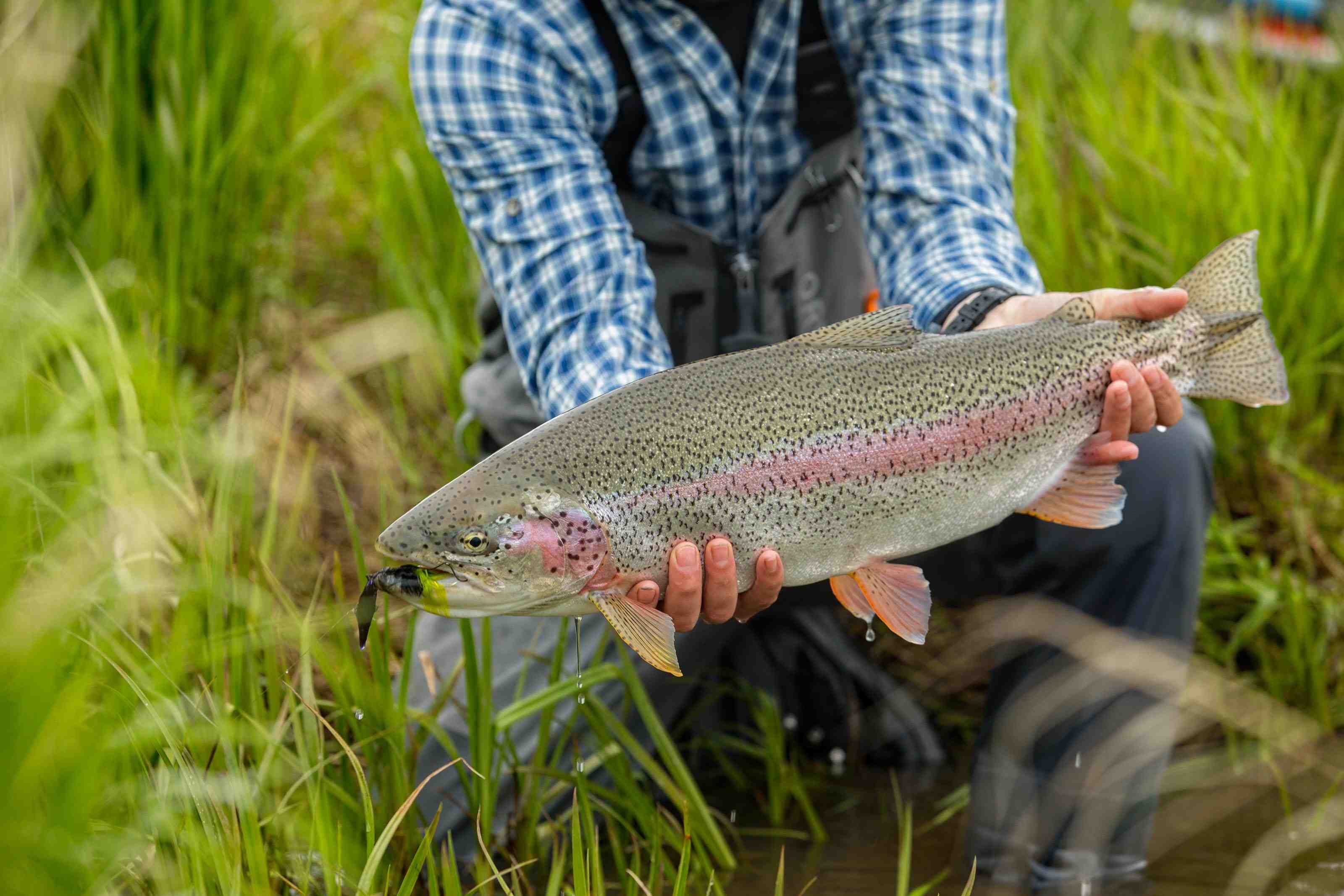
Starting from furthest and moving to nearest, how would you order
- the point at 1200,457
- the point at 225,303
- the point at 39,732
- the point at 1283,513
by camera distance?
the point at 225,303 → the point at 1283,513 → the point at 1200,457 → the point at 39,732

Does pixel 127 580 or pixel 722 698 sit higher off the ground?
pixel 127 580

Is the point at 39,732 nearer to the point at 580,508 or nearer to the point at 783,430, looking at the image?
the point at 580,508

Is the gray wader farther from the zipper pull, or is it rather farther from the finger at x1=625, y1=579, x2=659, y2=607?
the finger at x1=625, y1=579, x2=659, y2=607

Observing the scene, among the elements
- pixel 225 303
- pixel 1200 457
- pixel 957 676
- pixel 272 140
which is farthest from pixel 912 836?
pixel 272 140

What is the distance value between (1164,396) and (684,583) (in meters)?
0.81

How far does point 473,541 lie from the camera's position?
5.31ft

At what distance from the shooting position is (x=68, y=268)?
9.07 ft

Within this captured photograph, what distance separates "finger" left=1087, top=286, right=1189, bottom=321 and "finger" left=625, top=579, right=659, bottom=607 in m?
0.82

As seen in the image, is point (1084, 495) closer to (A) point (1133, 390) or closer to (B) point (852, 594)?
(A) point (1133, 390)

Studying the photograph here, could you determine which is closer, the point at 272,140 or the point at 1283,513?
the point at 1283,513

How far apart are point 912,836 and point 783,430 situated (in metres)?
1.09

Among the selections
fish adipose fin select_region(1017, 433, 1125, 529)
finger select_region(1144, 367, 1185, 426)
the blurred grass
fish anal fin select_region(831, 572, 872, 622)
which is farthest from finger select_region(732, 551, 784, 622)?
finger select_region(1144, 367, 1185, 426)

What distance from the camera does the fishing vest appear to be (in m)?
2.58

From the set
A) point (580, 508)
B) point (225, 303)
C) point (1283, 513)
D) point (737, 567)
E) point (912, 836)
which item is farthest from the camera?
point (225, 303)
